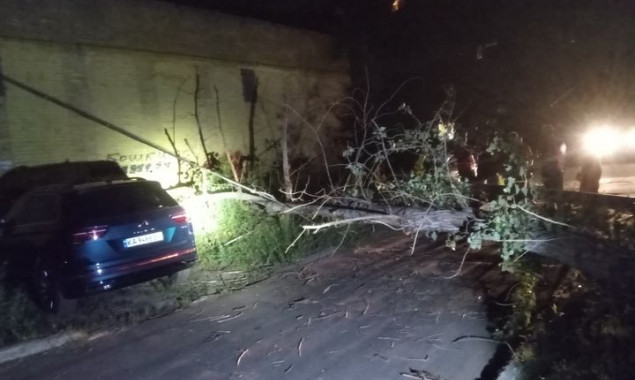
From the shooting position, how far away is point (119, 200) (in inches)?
272

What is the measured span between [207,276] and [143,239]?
5.90 feet

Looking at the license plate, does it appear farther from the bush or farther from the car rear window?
the bush

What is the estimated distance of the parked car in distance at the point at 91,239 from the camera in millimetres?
6297

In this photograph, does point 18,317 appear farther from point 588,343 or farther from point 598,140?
point 598,140

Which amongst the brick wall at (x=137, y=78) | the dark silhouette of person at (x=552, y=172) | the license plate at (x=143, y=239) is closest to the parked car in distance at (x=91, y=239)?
the license plate at (x=143, y=239)

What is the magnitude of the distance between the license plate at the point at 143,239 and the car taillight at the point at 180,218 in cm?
29

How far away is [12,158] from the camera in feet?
31.7

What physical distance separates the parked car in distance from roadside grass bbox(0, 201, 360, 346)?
29cm

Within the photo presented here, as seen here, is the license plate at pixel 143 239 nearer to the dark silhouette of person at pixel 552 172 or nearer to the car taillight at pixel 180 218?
the car taillight at pixel 180 218

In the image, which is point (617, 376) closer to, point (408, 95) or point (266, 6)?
point (408, 95)

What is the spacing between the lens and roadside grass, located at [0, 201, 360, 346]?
6371mm

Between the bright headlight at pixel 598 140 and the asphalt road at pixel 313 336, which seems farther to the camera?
the bright headlight at pixel 598 140

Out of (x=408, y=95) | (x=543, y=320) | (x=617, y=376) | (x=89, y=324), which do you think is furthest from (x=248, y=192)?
(x=408, y=95)

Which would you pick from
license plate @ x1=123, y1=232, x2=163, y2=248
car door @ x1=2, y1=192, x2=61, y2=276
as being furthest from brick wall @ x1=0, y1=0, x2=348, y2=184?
license plate @ x1=123, y1=232, x2=163, y2=248
